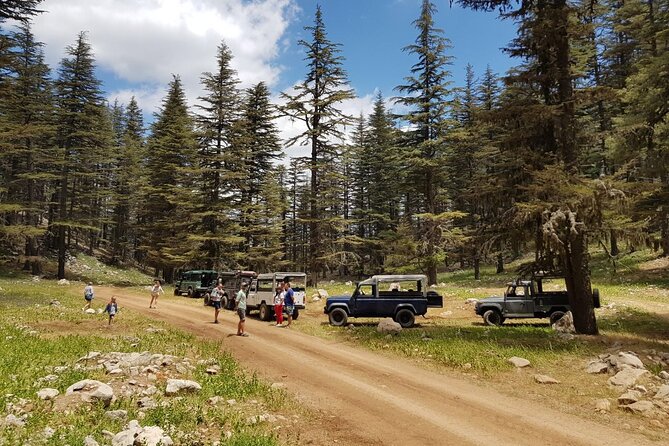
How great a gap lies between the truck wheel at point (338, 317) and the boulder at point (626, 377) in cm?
1039

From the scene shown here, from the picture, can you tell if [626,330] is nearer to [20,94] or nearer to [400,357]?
[400,357]

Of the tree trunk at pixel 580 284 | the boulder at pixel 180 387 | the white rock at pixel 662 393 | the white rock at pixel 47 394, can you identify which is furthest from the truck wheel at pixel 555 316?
the white rock at pixel 47 394

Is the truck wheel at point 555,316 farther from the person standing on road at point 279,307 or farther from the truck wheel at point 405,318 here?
the person standing on road at point 279,307

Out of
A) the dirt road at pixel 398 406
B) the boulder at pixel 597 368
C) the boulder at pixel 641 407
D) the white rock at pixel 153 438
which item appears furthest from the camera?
the boulder at pixel 597 368

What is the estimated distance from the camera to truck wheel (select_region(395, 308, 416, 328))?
56.0ft

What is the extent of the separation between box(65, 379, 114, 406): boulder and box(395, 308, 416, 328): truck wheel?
12.1 m

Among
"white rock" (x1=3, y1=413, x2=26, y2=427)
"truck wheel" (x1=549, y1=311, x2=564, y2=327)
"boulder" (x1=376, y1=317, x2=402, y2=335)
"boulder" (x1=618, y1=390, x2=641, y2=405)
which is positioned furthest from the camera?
"truck wheel" (x1=549, y1=311, x2=564, y2=327)

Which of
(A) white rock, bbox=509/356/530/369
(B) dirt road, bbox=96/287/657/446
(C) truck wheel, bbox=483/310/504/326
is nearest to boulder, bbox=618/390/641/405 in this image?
(B) dirt road, bbox=96/287/657/446

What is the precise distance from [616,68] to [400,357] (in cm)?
3694

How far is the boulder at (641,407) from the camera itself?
7.66 m

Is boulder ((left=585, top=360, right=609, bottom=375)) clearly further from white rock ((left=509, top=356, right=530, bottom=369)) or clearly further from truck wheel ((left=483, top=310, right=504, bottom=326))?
truck wheel ((left=483, top=310, right=504, bottom=326))

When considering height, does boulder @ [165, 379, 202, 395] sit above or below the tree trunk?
below

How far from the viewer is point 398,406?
26.4ft

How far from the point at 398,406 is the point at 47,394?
6.50 metres
